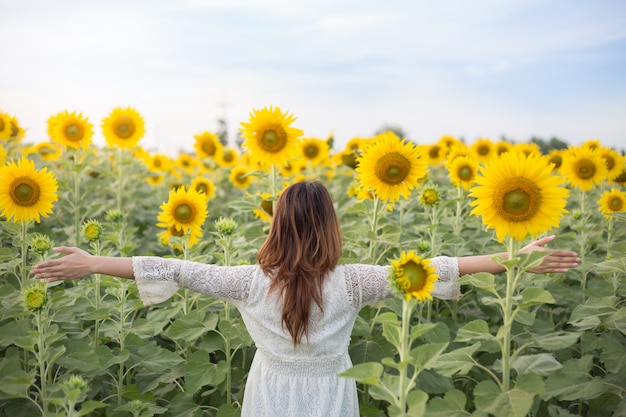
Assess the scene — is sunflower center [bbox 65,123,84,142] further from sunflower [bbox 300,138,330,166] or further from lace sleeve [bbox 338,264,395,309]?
lace sleeve [bbox 338,264,395,309]

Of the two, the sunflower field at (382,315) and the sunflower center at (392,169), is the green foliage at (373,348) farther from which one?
the sunflower center at (392,169)

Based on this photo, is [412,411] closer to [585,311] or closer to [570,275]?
[585,311]

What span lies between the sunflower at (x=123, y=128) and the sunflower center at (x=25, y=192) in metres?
2.85

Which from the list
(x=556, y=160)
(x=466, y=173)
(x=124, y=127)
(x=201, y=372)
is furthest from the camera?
(x=124, y=127)

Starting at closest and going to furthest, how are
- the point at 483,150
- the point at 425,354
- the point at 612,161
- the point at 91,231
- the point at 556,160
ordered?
1. the point at 425,354
2. the point at 91,231
3. the point at 612,161
4. the point at 556,160
5. the point at 483,150

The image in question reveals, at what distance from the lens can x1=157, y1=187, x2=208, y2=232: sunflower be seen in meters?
3.59

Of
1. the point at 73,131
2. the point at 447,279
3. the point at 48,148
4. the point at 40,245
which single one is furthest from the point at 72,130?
the point at 447,279

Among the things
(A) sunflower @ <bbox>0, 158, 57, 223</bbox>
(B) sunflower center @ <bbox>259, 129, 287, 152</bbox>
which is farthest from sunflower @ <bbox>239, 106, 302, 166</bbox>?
(A) sunflower @ <bbox>0, 158, 57, 223</bbox>

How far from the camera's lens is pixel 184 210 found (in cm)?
359

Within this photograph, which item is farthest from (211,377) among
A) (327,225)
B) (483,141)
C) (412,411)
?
(483,141)

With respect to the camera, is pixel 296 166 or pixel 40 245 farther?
pixel 296 166

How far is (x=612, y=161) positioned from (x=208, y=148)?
462 centimetres

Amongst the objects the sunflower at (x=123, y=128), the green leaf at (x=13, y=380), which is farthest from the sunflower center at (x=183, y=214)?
the sunflower at (x=123, y=128)

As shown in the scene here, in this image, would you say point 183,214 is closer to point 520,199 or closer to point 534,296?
point 520,199
